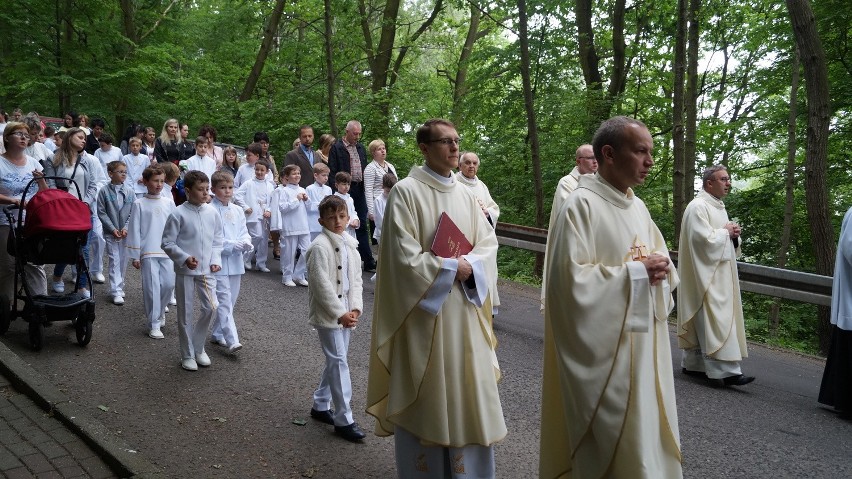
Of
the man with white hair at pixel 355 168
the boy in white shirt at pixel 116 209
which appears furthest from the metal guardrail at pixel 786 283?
the boy in white shirt at pixel 116 209

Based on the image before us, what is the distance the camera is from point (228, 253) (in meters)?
7.99

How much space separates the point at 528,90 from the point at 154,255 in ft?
29.2

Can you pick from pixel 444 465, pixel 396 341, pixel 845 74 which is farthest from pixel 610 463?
pixel 845 74

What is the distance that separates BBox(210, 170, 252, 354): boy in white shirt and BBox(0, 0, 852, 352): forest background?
25.7 feet

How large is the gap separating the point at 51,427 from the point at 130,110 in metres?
18.1

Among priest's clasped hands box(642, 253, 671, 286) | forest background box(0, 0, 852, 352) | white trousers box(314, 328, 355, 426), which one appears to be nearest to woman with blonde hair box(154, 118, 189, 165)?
forest background box(0, 0, 852, 352)

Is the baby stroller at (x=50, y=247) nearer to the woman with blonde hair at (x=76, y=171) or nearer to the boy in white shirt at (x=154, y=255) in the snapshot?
the boy in white shirt at (x=154, y=255)

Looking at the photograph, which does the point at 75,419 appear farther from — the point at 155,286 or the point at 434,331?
the point at 434,331

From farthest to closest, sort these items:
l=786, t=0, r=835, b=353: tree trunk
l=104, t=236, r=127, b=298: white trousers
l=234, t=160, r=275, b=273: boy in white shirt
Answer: l=234, t=160, r=275, b=273: boy in white shirt < l=786, t=0, r=835, b=353: tree trunk < l=104, t=236, r=127, b=298: white trousers

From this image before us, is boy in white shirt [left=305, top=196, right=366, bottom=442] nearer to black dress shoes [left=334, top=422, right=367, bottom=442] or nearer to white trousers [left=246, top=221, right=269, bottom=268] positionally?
black dress shoes [left=334, top=422, right=367, bottom=442]

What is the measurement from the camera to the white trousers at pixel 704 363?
7.70m

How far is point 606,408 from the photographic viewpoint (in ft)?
12.1

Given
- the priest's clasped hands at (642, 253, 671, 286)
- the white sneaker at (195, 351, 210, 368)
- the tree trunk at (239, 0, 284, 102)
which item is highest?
the tree trunk at (239, 0, 284, 102)

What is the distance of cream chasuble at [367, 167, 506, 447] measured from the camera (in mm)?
4410
